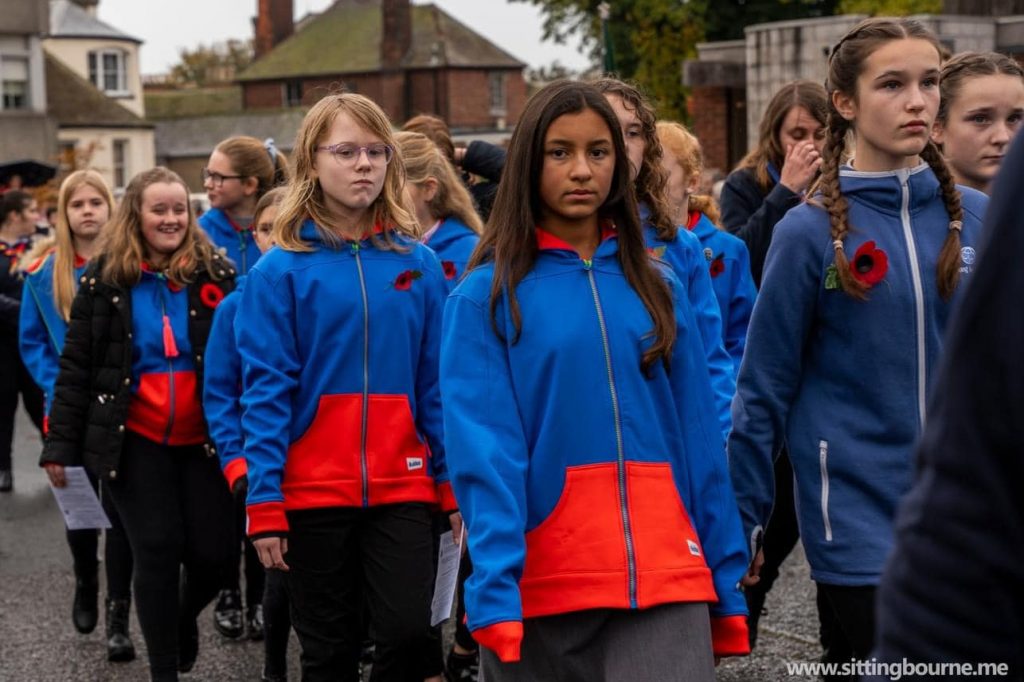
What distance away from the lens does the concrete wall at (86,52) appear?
233 feet

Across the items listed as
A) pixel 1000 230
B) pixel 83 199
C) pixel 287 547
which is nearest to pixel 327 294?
pixel 287 547

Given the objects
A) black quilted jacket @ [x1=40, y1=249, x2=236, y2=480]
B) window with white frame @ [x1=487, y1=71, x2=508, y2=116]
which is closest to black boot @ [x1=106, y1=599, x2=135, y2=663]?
black quilted jacket @ [x1=40, y1=249, x2=236, y2=480]

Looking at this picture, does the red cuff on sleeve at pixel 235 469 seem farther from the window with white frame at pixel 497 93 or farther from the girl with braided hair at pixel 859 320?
the window with white frame at pixel 497 93

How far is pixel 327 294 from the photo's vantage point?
5.06m

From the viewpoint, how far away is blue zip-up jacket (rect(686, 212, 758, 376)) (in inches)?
239

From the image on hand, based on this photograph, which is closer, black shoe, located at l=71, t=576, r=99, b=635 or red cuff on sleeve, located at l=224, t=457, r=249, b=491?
red cuff on sleeve, located at l=224, t=457, r=249, b=491

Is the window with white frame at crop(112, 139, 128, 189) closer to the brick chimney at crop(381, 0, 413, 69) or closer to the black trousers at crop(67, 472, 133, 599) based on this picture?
the brick chimney at crop(381, 0, 413, 69)

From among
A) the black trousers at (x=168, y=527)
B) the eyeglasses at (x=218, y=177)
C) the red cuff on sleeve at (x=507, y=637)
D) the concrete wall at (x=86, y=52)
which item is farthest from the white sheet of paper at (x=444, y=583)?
the concrete wall at (x=86, y=52)

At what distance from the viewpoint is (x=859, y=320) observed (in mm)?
3773

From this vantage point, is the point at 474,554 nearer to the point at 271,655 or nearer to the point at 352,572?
the point at 352,572

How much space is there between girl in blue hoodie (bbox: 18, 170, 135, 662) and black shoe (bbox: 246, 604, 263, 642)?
56 cm

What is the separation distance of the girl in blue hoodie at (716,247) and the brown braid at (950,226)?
6.59ft

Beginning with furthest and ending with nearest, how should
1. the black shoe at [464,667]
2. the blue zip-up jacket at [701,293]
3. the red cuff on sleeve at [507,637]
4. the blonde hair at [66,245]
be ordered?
the blonde hair at [66,245] < the black shoe at [464,667] < the blue zip-up jacket at [701,293] < the red cuff on sleeve at [507,637]

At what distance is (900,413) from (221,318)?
3.14 meters
